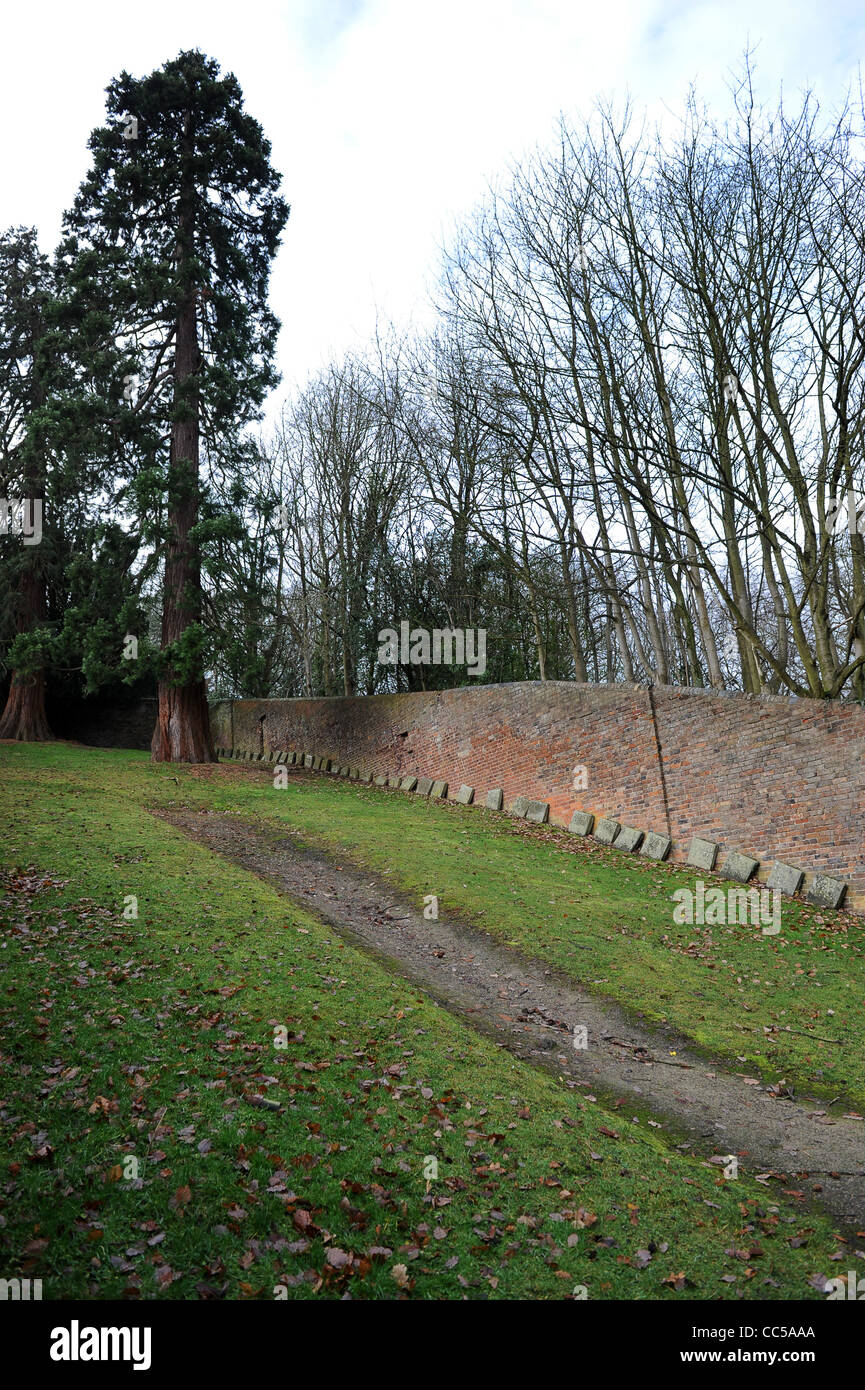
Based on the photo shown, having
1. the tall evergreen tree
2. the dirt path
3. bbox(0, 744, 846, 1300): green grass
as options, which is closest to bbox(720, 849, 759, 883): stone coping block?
the dirt path

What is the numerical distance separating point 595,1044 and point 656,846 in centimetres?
746

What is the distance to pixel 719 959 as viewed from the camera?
31.8 feet

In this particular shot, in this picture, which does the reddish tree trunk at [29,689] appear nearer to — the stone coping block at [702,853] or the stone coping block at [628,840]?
the stone coping block at [628,840]

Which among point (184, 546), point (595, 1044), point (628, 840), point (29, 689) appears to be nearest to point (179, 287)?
point (184, 546)

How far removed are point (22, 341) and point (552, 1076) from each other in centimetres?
3032

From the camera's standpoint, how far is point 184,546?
69.1 feet

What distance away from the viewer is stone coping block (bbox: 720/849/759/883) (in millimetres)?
12734

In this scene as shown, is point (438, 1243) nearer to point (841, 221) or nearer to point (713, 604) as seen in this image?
point (841, 221)

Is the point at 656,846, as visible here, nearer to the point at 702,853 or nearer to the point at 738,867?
the point at 702,853

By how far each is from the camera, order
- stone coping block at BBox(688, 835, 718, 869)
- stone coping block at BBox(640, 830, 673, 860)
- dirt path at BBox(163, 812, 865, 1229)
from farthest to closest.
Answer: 1. stone coping block at BBox(640, 830, 673, 860)
2. stone coping block at BBox(688, 835, 718, 869)
3. dirt path at BBox(163, 812, 865, 1229)

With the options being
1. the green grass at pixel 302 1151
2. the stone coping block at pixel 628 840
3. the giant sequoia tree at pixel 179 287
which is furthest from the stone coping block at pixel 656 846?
the giant sequoia tree at pixel 179 287

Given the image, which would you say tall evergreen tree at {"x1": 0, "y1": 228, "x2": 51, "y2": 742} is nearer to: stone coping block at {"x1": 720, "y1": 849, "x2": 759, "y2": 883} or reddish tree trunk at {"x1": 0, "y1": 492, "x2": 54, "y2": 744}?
reddish tree trunk at {"x1": 0, "y1": 492, "x2": 54, "y2": 744}

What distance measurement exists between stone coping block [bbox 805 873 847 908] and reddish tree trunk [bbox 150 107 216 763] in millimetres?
15510

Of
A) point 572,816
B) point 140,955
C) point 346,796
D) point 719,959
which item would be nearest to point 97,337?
point 346,796
